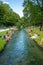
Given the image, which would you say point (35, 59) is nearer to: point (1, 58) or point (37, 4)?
point (1, 58)

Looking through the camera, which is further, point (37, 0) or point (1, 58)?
point (37, 0)

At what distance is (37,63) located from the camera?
2059 centimetres

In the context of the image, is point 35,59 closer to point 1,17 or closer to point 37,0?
point 37,0

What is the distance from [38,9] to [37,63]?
47.1 meters

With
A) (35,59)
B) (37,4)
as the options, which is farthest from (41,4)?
(35,59)

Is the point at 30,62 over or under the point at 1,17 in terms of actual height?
over

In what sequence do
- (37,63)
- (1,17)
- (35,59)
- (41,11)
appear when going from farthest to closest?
(1,17)
(41,11)
(35,59)
(37,63)

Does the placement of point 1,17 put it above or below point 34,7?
below

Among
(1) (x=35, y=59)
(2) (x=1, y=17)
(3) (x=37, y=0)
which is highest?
(3) (x=37, y=0)

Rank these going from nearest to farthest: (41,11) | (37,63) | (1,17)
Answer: (37,63)
(41,11)
(1,17)

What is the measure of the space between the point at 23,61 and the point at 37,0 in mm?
47535

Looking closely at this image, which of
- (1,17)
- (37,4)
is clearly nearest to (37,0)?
(37,4)

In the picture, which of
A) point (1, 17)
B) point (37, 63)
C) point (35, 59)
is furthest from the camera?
point (1, 17)

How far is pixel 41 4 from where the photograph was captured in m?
65.9
